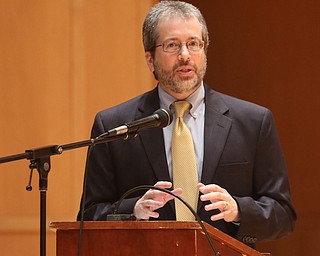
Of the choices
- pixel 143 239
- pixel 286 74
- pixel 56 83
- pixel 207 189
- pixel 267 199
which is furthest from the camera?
pixel 286 74

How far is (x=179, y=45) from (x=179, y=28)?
2.4 inches

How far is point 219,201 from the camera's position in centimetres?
220

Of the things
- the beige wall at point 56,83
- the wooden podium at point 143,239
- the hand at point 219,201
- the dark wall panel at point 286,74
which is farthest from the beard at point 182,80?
the dark wall panel at point 286,74

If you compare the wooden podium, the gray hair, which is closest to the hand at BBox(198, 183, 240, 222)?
the wooden podium

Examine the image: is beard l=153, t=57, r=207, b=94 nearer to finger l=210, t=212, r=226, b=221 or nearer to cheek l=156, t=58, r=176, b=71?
cheek l=156, t=58, r=176, b=71

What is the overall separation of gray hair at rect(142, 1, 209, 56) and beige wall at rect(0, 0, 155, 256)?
95 cm

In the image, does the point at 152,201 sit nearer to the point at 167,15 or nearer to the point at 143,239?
the point at 143,239

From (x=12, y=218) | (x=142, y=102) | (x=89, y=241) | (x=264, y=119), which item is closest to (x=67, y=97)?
(x=12, y=218)

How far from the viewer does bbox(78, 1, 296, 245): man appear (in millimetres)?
2627

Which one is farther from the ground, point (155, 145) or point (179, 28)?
point (179, 28)

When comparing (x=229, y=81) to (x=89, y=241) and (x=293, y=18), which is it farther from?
(x=89, y=241)

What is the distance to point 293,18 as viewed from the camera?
14.9 feet

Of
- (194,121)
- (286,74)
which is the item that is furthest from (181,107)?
(286,74)

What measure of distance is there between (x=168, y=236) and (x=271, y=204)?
0.66m
